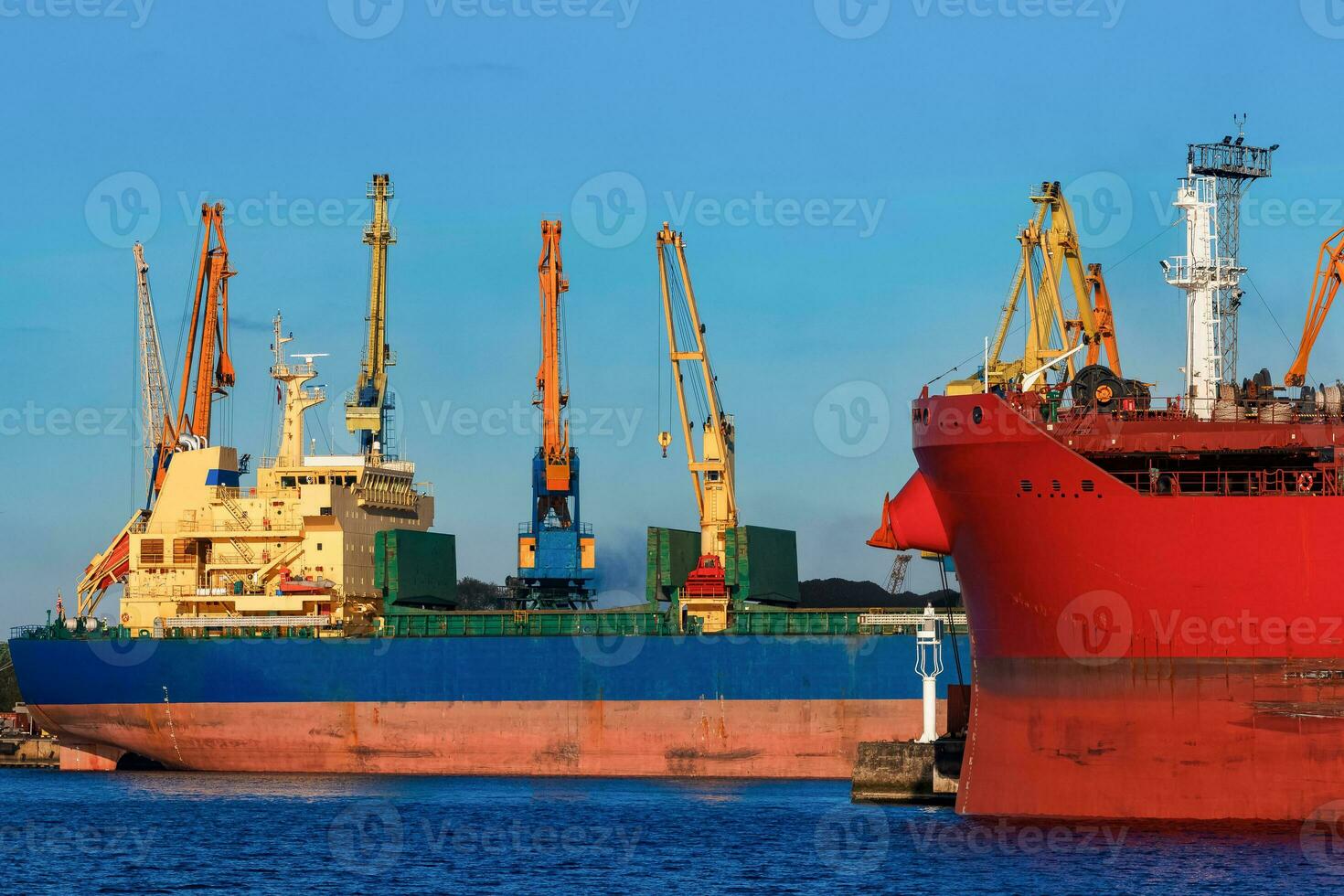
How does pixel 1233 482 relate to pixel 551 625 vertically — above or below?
above

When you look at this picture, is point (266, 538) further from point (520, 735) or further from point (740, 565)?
point (740, 565)

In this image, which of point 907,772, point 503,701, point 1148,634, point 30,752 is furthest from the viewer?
point 30,752

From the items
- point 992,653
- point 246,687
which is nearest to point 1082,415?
point 992,653

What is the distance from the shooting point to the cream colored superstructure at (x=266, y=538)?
181 feet

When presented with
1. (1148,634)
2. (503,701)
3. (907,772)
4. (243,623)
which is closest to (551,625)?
(503,701)

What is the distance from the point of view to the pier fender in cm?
3703

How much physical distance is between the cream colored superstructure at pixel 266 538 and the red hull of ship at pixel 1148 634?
2437cm

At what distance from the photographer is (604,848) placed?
119ft

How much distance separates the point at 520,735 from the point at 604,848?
1608 centimetres

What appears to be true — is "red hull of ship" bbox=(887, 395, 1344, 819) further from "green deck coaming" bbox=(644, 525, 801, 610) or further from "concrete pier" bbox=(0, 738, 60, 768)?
"concrete pier" bbox=(0, 738, 60, 768)

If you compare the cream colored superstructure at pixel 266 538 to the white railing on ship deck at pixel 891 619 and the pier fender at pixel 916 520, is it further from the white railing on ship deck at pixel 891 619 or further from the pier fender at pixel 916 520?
the pier fender at pixel 916 520

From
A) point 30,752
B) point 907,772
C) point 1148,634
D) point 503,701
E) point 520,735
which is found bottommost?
point 30,752

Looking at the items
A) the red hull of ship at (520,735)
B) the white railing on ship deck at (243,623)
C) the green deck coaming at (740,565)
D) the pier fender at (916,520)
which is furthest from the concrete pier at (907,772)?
the white railing on ship deck at (243,623)

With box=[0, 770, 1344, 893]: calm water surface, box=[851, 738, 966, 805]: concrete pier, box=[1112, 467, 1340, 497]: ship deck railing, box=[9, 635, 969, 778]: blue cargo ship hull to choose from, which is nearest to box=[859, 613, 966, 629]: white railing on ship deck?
box=[9, 635, 969, 778]: blue cargo ship hull
